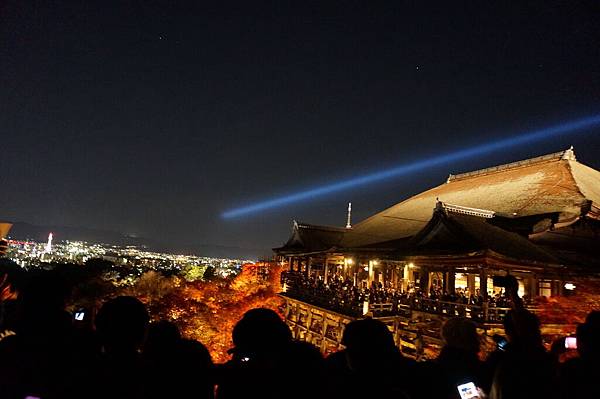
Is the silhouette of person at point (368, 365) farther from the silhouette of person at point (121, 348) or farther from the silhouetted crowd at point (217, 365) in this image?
the silhouette of person at point (121, 348)

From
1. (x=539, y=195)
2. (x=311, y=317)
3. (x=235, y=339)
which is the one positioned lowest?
(x=311, y=317)

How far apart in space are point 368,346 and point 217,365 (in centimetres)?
102

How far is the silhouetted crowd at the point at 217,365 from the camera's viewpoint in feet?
7.63

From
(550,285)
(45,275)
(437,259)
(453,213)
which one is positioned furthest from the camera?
(550,285)

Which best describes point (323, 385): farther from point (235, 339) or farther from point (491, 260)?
point (491, 260)

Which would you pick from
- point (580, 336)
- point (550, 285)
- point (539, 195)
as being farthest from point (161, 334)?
point (539, 195)

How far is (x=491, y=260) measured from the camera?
13.7 metres

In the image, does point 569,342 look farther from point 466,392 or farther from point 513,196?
point 513,196

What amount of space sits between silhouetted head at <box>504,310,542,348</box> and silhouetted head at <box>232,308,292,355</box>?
6.34 ft

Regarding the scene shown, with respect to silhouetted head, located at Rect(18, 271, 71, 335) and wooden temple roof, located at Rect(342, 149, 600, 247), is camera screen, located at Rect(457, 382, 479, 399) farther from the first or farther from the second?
wooden temple roof, located at Rect(342, 149, 600, 247)

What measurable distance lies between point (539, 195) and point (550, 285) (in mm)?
4802

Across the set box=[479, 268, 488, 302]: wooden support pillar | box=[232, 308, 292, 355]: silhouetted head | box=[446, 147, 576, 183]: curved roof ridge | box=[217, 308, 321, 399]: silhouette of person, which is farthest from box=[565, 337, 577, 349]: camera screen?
box=[446, 147, 576, 183]: curved roof ridge

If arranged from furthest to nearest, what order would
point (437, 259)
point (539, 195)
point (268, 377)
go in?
point (539, 195)
point (437, 259)
point (268, 377)

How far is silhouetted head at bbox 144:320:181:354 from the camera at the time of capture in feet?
9.95
